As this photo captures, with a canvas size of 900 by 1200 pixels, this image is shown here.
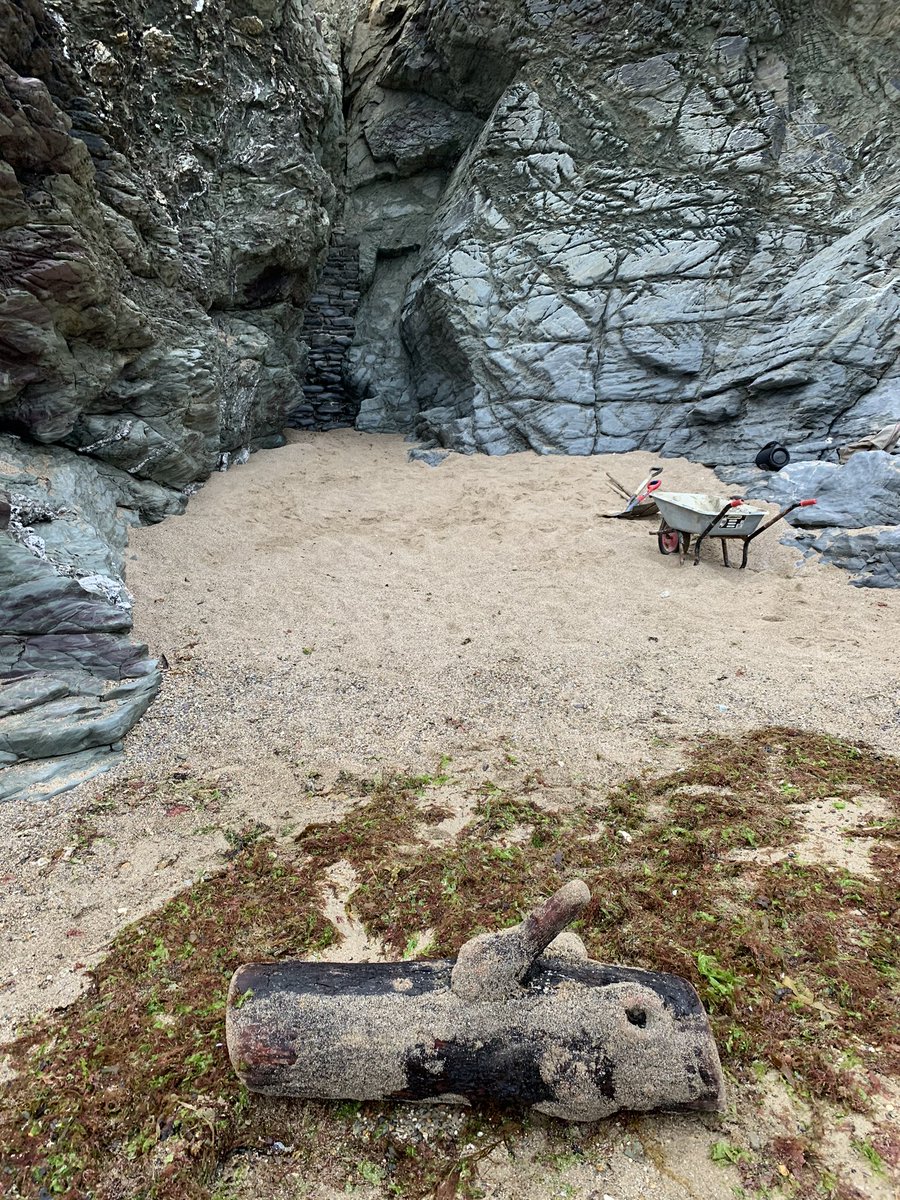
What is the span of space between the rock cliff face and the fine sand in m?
1.41

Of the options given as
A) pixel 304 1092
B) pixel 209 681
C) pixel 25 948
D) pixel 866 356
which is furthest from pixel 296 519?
Result: pixel 866 356

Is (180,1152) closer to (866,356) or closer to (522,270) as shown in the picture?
(866,356)

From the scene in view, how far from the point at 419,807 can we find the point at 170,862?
124 centimetres

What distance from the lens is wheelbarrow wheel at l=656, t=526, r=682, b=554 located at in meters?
7.38

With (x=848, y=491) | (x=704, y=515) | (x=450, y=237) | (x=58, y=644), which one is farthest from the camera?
(x=450, y=237)

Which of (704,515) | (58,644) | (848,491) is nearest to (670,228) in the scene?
(848,491)

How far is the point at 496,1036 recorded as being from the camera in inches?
65.6

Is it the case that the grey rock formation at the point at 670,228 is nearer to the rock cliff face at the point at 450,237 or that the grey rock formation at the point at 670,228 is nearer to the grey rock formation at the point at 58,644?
the rock cliff face at the point at 450,237

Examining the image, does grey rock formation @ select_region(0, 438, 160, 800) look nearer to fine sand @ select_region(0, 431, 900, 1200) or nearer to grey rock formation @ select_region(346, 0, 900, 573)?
fine sand @ select_region(0, 431, 900, 1200)

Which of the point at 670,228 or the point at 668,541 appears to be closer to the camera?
the point at 668,541

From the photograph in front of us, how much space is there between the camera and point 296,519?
27.7ft

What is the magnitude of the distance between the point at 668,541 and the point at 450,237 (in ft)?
27.4

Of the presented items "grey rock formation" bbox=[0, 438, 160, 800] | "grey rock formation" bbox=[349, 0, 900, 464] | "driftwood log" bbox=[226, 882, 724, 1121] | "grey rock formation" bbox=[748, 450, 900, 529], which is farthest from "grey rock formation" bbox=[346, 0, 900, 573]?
"driftwood log" bbox=[226, 882, 724, 1121]

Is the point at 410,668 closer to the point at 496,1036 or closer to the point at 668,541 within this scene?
the point at 496,1036
